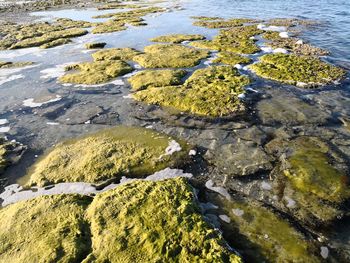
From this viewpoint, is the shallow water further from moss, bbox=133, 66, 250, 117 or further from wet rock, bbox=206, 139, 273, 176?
moss, bbox=133, 66, 250, 117

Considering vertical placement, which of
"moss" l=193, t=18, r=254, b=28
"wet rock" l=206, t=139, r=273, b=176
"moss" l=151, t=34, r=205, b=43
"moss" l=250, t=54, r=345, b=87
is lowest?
"moss" l=193, t=18, r=254, b=28

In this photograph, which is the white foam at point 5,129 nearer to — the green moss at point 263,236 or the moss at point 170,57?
the moss at point 170,57

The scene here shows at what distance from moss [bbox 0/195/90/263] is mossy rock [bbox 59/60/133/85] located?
387 inches

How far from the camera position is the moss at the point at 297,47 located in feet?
64.5

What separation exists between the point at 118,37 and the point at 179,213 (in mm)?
23167

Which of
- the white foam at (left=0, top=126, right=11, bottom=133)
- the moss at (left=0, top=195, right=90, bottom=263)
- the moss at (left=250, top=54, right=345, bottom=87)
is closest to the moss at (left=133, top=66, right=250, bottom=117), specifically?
the moss at (left=250, top=54, right=345, bottom=87)

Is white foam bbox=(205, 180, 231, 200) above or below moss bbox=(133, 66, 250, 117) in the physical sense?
below

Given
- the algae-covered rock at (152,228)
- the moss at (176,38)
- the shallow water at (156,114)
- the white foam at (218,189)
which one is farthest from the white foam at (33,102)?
the moss at (176,38)

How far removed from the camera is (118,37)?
2798cm

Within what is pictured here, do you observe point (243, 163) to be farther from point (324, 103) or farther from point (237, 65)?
point (237, 65)

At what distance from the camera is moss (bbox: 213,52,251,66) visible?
61.2 ft

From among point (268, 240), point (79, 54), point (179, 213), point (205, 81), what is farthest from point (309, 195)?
point (79, 54)

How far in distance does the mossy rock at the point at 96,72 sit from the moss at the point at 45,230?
9.83 metres

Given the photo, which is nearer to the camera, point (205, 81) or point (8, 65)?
point (205, 81)
